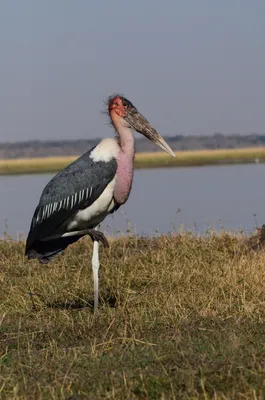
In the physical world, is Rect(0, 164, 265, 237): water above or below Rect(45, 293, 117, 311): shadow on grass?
above

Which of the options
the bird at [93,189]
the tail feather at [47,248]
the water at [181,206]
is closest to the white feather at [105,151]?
the bird at [93,189]

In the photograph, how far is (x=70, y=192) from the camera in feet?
22.7

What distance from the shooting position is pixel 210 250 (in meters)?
9.19

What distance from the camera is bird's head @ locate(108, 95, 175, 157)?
23.5 feet

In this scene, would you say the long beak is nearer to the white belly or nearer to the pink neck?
the pink neck

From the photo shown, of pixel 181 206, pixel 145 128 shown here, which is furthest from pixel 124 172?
pixel 181 206

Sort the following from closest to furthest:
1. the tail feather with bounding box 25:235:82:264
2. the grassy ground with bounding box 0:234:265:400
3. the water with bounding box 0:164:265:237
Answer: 1. the grassy ground with bounding box 0:234:265:400
2. the tail feather with bounding box 25:235:82:264
3. the water with bounding box 0:164:265:237

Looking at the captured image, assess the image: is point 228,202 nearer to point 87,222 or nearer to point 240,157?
point 87,222

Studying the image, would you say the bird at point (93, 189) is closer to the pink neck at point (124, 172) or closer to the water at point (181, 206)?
the pink neck at point (124, 172)

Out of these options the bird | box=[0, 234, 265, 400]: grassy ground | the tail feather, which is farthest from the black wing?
box=[0, 234, 265, 400]: grassy ground

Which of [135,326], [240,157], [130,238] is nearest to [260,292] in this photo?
[135,326]

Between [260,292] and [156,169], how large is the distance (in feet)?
149

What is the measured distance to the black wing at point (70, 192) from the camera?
6793 millimetres

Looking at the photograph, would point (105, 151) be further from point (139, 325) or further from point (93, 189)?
point (139, 325)
